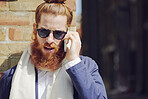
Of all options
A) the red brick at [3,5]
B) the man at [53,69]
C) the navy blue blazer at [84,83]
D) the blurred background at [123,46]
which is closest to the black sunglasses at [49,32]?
the man at [53,69]

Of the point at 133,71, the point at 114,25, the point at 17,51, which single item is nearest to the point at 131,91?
the point at 133,71

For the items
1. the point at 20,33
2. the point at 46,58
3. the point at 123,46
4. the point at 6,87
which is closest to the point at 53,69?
the point at 46,58

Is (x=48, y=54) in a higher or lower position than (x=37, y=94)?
higher

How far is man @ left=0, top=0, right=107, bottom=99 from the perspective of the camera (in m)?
1.96

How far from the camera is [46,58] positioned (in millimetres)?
2076

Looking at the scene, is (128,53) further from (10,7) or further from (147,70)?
(10,7)

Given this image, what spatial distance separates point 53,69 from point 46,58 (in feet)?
0.26

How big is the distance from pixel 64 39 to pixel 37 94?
0.37 metres

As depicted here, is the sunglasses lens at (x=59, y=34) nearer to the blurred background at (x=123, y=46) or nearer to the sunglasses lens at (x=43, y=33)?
the sunglasses lens at (x=43, y=33)

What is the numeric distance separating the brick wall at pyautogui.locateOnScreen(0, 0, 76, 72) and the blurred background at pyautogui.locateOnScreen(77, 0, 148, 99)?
25.4 feet

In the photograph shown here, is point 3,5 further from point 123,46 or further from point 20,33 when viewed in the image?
point 123,46

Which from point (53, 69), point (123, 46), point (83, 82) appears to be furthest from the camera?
point (123, 46)

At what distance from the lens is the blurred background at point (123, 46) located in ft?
35.8

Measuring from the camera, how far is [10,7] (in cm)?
233
